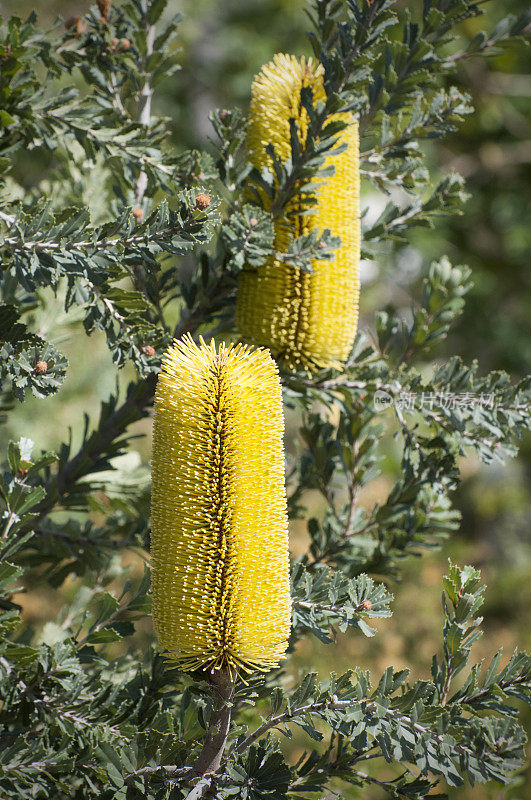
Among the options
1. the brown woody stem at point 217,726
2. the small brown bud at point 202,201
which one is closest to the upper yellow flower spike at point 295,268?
the small brown bud at point 202,201

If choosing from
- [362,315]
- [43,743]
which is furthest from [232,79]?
[43,743]

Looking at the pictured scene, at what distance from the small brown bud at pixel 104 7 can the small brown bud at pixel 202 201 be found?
0.43m

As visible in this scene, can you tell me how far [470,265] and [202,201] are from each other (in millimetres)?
4765

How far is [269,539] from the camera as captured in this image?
0.70 meters

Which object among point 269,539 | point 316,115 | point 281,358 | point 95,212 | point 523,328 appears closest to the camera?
point 269,539

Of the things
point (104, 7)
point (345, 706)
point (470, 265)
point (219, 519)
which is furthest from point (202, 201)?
point (470, 265)

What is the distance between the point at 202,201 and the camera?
0.72 metres

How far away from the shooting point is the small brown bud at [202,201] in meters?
0.72

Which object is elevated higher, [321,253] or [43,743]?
[321,253]

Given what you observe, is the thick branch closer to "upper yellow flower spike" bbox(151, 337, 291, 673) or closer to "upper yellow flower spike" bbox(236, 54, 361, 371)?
"upper yellow flower spike" bbox(151, 337, 291, 673)

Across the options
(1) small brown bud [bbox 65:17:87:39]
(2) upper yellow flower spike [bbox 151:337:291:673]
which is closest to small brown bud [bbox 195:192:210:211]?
(2) upper yellow flower spike [bbox 151:337:291:673]

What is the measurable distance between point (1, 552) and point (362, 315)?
565 centimetres

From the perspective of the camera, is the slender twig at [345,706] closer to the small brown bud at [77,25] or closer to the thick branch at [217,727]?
the thick branch at [217,727]

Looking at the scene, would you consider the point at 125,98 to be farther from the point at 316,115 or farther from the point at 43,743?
the point at 43,743
